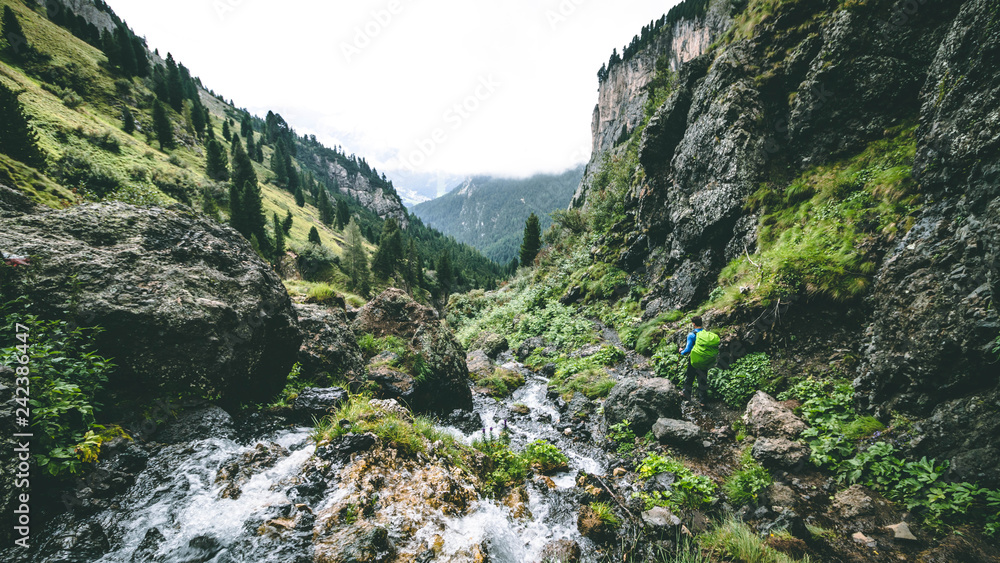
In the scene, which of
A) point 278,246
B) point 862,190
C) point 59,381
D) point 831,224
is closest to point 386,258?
point 278,246

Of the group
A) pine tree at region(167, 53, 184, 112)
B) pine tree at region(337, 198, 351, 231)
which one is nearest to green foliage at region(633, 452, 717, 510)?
pine tree at region(337, 198, 351, 231)

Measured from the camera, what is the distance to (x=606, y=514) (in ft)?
17.0

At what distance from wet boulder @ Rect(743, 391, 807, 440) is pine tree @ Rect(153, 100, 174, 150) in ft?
258

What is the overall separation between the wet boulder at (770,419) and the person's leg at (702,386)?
3.17 feet

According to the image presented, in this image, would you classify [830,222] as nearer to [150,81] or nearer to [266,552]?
[266,552]

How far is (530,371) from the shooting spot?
47.9 feet

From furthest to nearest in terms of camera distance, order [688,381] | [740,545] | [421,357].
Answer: [421,357] → [688,381] → [740,545]

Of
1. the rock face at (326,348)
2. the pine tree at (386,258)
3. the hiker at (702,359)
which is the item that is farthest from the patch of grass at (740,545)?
the pine tree at (386,258)

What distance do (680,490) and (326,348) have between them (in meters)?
8.32

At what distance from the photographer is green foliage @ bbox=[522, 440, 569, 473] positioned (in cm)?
664

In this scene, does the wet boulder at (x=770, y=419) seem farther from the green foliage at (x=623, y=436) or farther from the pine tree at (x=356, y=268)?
the pine tree at (x=356, y=268)

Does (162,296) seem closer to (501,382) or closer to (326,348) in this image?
(326,348)

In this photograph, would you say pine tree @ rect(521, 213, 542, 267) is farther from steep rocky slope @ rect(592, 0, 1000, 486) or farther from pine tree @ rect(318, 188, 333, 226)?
pine tree @ rect(318, 188, 333, 226)

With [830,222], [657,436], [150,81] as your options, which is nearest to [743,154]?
[830,222]
